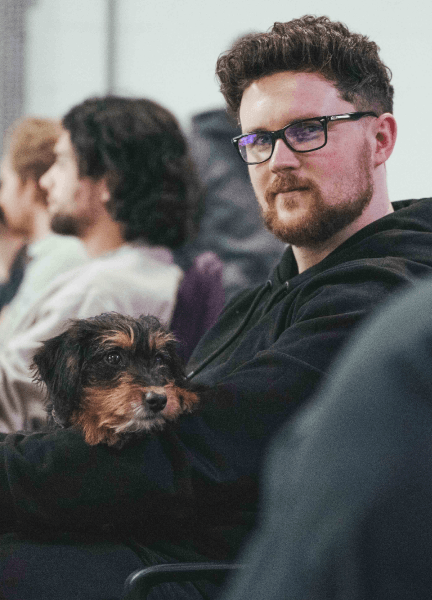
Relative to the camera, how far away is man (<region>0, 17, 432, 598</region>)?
124 cm

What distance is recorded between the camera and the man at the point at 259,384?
1.24 metres

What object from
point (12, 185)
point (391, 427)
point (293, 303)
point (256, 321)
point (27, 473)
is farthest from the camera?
point (12, 185)

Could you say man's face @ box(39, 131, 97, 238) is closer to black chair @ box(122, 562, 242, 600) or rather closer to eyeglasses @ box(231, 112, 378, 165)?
eyeglasses @ box(231, 112, 378, 165)

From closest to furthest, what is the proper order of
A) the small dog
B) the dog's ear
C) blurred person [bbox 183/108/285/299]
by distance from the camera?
1. the small dog
2. the dog's ear
3. blurred person [bbox 183/108/285/299]

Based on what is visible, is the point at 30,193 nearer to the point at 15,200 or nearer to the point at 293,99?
the point at 15,200

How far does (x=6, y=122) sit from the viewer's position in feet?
19.2

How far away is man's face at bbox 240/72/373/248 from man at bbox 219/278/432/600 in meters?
1.17

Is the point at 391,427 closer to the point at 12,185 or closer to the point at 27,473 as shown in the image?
the point at 27,473

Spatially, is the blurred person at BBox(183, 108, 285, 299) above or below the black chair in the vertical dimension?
above

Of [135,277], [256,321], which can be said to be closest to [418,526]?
[256,321]

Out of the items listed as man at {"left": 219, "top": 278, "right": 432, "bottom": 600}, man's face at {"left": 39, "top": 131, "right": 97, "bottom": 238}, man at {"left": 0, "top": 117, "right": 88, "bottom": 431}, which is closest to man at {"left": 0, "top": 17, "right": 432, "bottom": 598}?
man at {"left": 219, "top": 278, "right": 432, "bottom": 600}

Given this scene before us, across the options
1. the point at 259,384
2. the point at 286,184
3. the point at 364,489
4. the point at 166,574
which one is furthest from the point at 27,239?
the point at 364,489

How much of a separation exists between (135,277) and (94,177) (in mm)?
478

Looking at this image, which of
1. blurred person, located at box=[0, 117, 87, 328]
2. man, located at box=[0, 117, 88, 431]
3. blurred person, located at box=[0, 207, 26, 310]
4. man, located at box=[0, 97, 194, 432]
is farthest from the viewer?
blurred person, located at box=[0, 207, 26, 310]
